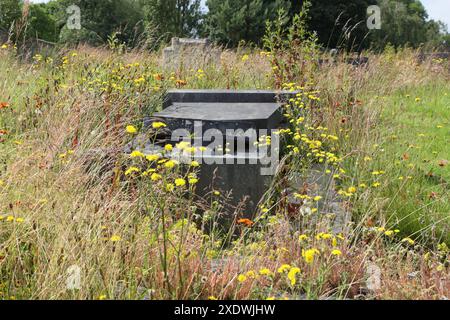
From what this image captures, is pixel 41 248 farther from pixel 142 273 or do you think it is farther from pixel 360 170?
pixel 360 170

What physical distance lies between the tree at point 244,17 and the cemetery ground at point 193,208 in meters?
14.8

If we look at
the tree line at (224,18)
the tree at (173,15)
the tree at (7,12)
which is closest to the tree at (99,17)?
the tree line at (224,18)

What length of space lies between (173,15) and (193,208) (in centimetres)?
2019

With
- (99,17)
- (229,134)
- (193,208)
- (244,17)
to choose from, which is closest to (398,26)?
(244,17)

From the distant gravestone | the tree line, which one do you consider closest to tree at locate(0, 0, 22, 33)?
the tree line

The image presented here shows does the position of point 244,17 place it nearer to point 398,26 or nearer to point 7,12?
point 7,12

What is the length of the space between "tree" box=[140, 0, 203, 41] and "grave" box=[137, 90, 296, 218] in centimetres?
1592

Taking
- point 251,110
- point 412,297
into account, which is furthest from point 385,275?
point 251,110

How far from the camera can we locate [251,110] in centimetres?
503

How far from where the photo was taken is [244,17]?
21625mm

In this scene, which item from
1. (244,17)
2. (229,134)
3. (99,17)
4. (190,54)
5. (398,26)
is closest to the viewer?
(229,134)

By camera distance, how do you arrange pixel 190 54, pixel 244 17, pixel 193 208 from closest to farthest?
pixel 193 208 → pixel 190 54 → pixel 244 17

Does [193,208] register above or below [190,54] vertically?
below

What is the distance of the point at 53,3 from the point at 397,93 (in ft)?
111
